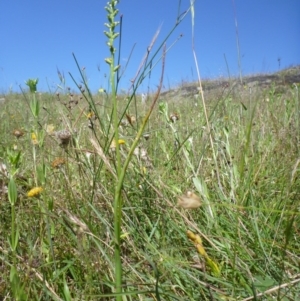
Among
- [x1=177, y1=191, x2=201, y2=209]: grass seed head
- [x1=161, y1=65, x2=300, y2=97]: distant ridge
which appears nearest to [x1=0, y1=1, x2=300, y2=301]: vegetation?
[x1=177, y1=191, x2=201, y2=209]: grass seed head

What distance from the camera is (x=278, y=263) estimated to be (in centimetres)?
85

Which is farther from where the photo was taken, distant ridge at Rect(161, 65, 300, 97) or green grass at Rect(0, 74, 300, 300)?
distant ridge at Rect(161, 65, 300, 97)

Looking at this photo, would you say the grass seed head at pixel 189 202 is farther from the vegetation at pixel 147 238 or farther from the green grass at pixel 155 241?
the green grass at pixel 155 241

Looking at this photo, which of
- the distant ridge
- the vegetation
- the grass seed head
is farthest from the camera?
the distant ridge

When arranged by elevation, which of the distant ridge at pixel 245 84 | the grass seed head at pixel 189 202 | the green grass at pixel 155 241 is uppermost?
the distant ridge at pixel 245 84

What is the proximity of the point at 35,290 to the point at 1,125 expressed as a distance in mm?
2601

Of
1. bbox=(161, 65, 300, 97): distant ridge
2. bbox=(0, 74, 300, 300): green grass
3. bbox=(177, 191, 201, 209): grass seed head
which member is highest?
bbox=(161, 65, 300, 97): distant ridge

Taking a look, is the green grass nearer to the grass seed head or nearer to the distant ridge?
the grass seed head

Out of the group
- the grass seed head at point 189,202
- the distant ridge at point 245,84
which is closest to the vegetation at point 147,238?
the grass seed head at point 189,202

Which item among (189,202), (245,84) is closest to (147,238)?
(189,202)

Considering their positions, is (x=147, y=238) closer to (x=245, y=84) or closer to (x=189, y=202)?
(x=189, y=202)

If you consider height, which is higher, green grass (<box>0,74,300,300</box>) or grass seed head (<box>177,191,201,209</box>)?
grass seed head (<box>177,191,201,209</box>)

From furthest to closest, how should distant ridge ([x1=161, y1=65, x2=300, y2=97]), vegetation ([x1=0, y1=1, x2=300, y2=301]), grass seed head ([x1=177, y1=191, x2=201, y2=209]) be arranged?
distant ridge ([x1=161, y1=65, x2=300, y2=97]) → vegetation ([x1=0, y1=1, x2=300, y2=301]) → grass seed head ([x1=177, y1=191, x2=201, y2=209])

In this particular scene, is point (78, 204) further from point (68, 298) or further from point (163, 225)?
point (68, 298)
